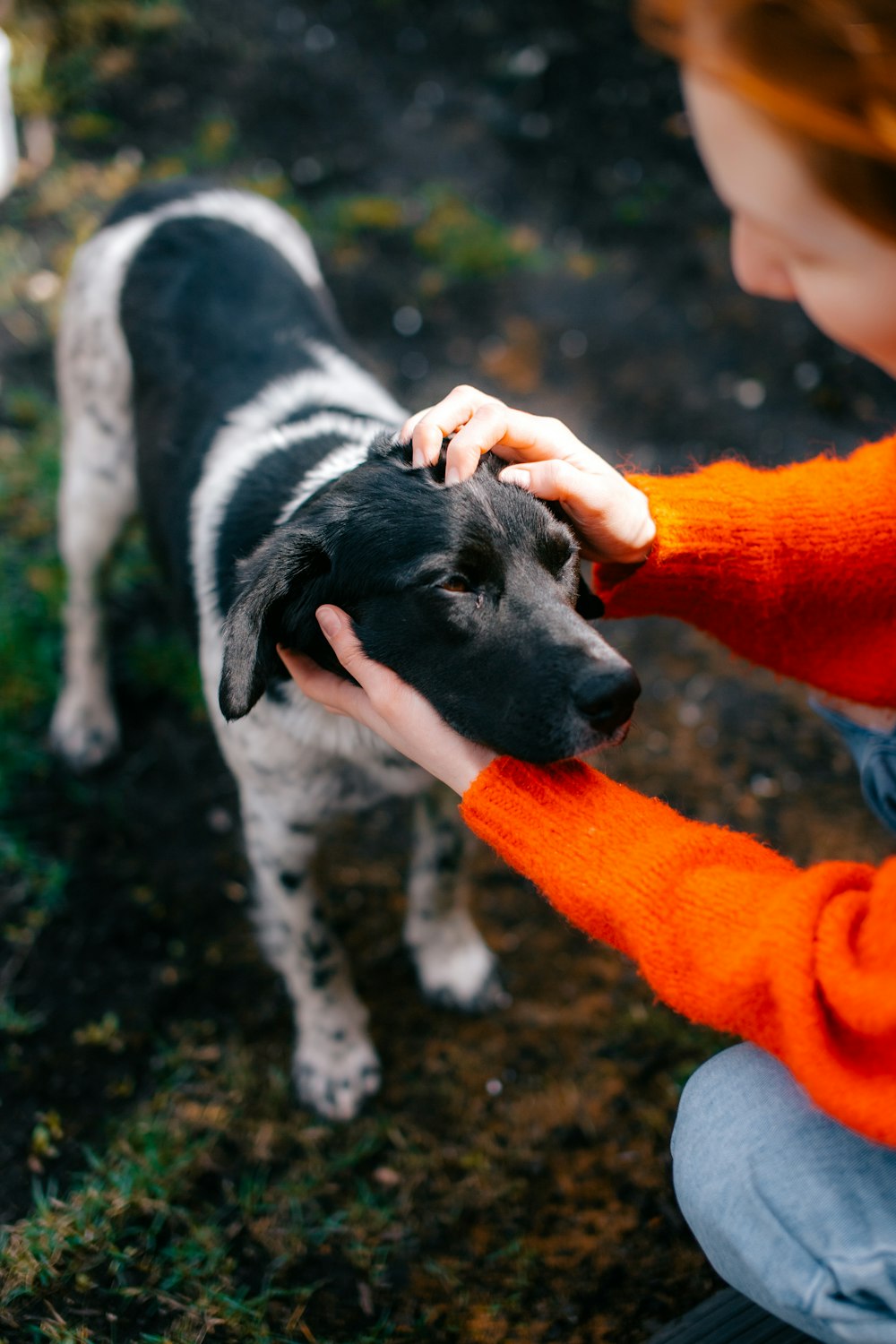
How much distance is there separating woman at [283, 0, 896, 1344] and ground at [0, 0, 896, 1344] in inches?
31.8

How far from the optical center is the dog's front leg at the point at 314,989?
2518mm

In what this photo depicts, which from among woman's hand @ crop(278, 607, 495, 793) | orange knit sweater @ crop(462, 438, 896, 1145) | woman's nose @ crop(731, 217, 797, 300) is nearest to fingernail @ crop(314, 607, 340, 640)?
woman's hand @ crop(278, 607, 495, 793)

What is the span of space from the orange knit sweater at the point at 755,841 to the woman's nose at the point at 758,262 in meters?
0.50

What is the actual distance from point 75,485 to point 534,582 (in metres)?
1.94

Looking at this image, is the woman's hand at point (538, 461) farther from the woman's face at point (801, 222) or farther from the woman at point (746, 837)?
the woman's face at point (801, 222)

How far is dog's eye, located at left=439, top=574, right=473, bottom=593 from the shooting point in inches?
75.7

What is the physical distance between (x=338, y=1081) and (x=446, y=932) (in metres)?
0.47

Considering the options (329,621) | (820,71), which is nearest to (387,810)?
(329,621)

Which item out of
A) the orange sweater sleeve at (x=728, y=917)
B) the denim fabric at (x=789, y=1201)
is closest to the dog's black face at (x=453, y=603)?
the orange sweater sleeve at (x=728, y=917)

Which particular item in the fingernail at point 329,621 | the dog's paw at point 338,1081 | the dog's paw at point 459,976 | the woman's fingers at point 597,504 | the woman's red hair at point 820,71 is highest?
the woman's red hair at point 820,71

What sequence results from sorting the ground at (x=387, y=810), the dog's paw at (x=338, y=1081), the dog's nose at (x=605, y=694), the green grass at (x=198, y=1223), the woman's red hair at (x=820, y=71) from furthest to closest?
the dog's paw at (x=338, y=1081), the ground at (x=387, y=810), the green grass at (x=198, y=1223), the dog's nose at (x=605, y=694), the woman's red hair at (x=820, y=71)

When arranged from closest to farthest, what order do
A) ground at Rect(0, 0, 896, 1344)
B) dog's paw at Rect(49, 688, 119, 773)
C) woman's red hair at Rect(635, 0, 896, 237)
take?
1. woman's red hair at Rect(635, 0, 896, 237)
2. ground at Rect(0, 0, 896, 1344)
3. dog's paw at Rect(49, 688, 119, 773)

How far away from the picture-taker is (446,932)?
2.81 metres

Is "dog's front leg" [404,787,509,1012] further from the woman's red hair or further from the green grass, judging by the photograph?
the woman's red hair
